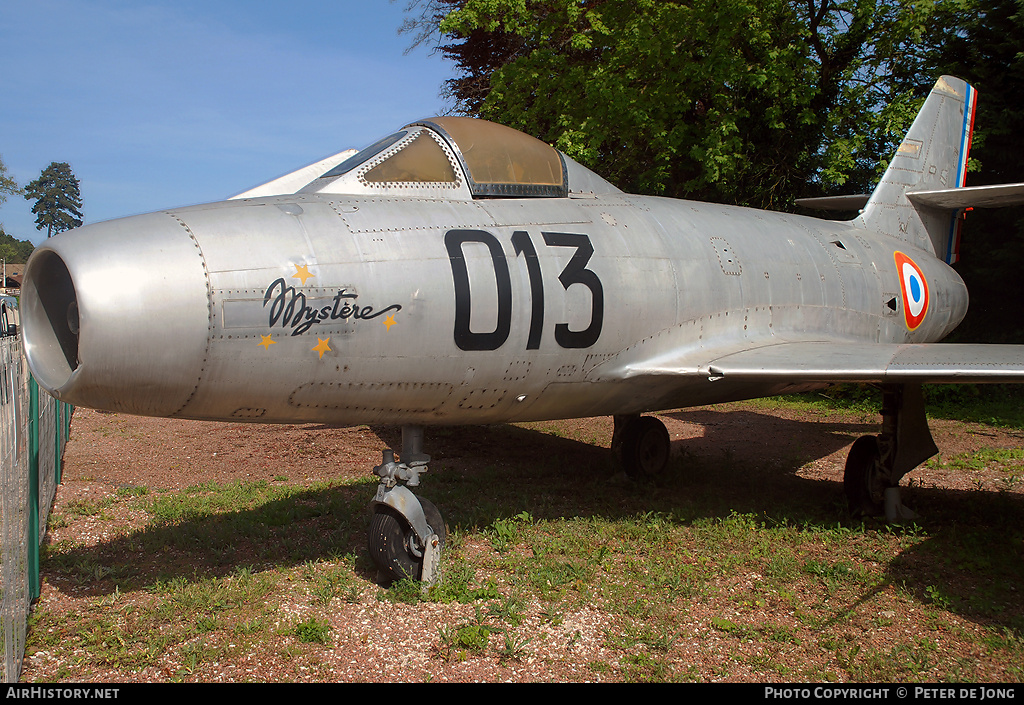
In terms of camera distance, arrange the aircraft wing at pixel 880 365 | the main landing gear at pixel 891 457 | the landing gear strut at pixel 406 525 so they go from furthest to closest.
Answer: the main landing gear at pixel 891 457
the aircraft wing at pixel 880 365
the landing gear strut at pixel 406 525

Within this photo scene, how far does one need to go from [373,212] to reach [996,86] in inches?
515

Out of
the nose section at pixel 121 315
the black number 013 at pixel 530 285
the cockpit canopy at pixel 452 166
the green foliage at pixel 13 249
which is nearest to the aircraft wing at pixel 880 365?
the black number 013 at pixel 530 285

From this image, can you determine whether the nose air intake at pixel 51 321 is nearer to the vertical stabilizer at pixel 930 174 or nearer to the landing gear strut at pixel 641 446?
the landing gear strut at pixel 641 446

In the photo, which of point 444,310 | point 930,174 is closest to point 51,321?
point 444,310

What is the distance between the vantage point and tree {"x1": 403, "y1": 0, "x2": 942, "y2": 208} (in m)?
13.1

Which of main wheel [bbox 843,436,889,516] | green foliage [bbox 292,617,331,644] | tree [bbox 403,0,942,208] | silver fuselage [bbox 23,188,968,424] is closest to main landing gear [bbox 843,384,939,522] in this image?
main wheel [bbox 843,436,889,516]

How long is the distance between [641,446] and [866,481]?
2.23m

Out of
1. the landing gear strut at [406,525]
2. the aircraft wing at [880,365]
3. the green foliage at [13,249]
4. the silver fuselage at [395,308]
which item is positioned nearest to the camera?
the silver fuselage at [395,308]

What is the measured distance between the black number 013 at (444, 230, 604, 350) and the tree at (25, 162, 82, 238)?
129 metres

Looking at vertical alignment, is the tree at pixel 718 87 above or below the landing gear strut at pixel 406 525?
above

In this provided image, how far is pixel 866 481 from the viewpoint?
6234mm

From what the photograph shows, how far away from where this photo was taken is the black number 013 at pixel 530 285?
4258mm

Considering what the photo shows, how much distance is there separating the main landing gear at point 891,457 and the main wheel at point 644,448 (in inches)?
77.8

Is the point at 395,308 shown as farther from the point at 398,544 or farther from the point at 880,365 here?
the point at 880,365
